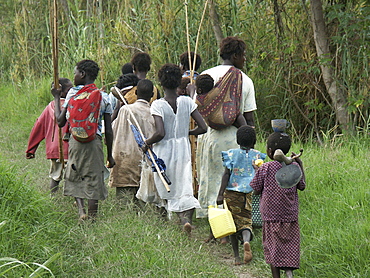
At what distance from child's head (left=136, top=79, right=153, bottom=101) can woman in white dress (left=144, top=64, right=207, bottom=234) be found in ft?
1.64

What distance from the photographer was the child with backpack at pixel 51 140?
6.64 meters

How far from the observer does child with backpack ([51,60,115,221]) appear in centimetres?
550

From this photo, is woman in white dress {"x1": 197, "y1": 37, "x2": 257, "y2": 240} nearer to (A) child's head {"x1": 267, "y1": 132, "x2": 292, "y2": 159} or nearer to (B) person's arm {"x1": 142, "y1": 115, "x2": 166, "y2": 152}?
(B) person's arm {"x1": 142, "y1": 115, "x2": 166, "y2": 152}

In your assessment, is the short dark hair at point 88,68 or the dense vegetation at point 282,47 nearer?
the short dark hair at point 88,68

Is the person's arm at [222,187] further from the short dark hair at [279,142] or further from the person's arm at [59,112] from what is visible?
the person's arm at [59,112]

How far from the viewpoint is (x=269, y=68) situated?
9242 millimetres

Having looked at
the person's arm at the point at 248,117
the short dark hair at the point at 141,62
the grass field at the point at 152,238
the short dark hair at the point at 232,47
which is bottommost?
the grass field at the point at 152,238

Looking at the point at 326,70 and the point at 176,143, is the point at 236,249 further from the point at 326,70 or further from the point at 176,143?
the point at 326,70

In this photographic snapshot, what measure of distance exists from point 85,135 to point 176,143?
2.75ft

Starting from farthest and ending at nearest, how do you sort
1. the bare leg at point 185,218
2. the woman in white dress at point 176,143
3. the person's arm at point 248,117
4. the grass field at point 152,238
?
1. the person's arm at point 248,117
2. the woman in white dress at point 176,143
3. the bare leg at point 185,218
4. the grass field at point 152,238

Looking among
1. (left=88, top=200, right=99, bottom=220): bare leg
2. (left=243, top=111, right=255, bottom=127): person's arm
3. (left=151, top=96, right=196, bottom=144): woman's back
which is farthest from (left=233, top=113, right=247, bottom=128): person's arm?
(left=88, top=200, right=99, bottom=220): bare leg

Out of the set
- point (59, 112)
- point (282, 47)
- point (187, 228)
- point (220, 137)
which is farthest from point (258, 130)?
point (59, 112)

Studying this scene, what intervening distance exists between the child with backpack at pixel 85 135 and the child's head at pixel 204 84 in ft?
2.88

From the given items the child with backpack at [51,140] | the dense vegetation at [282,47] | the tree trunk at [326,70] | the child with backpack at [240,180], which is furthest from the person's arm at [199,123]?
the tree trunk at [326,70]
